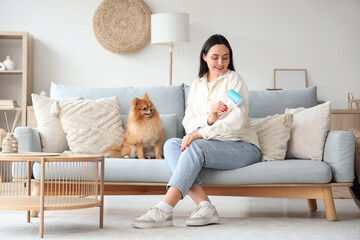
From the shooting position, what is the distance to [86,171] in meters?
2.79

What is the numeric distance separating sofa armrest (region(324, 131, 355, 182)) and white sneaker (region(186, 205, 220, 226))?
2.45ft

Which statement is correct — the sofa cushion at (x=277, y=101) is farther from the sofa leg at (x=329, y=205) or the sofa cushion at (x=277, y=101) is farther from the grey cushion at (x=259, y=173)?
the sofa leg at (x=329, y=205)

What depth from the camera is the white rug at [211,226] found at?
7.52ft

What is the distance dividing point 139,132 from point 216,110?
671 mm

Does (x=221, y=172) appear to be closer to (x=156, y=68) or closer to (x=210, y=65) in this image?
(x=210, y=65)

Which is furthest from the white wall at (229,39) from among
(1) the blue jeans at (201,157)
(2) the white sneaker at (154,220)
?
(2) the white sneaker at (154,220)

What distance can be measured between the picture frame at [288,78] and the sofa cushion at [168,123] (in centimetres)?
205

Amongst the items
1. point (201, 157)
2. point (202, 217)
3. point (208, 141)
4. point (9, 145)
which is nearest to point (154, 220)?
point (202, 217)

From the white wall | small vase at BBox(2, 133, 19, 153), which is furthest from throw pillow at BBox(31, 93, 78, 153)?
the white wall

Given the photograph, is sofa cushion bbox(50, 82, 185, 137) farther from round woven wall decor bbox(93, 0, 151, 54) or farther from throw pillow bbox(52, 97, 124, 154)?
round woven wall decor bbox(93, 0, 151, 54)

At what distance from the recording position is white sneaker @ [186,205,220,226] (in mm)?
2482

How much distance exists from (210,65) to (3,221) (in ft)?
4.67

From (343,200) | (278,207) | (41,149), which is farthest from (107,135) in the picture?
(343,200)

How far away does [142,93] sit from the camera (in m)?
3.47
